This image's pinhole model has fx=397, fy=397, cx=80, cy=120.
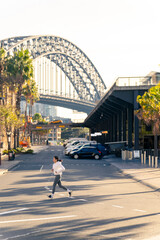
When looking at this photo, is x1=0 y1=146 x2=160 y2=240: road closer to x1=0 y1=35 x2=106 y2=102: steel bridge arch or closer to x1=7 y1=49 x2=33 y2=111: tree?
x1=7 y1=49 x2=33 y2=111: tree

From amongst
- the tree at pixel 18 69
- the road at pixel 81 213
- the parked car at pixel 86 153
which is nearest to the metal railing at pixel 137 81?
the parked car at pixel 86 153

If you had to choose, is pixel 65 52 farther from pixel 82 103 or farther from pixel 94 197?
pixel 94 197

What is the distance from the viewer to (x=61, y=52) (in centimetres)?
16675

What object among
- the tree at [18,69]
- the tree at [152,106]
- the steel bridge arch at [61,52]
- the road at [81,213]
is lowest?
the road at [81,213]

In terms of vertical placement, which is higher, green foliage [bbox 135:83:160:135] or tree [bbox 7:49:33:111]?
tree [bbox 7:49:33:111]

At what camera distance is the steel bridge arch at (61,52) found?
147m

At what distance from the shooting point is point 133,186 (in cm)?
1966

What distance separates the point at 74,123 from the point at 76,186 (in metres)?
99.9

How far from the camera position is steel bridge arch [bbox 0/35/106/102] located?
483ft

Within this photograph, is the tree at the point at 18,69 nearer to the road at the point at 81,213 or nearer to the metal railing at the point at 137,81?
the metal railing at the point at 137,81

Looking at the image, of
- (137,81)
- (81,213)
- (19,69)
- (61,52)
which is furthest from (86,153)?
(61,52)

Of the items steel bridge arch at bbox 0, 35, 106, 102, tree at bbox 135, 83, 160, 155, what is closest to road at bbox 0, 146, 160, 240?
tree at bbox 135, 83, 160, 155

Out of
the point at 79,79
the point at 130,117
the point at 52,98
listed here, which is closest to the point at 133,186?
the point at 130,117

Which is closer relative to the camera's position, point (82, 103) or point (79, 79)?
point (82, 103)
